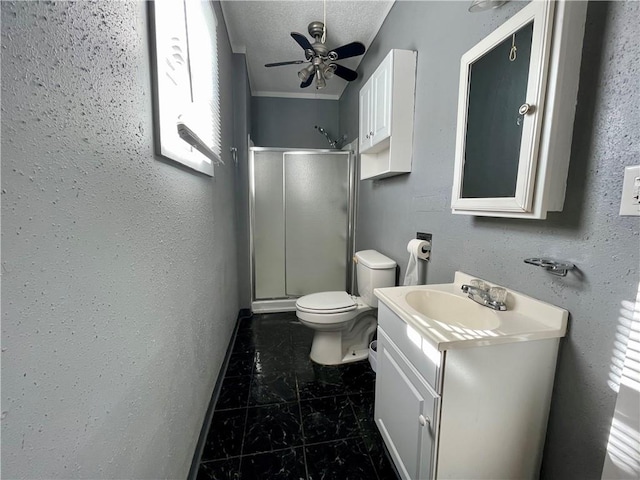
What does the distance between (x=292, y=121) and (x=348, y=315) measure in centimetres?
258

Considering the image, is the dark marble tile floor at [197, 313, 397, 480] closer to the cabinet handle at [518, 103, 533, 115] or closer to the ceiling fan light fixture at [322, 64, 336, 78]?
the cabinet handle at [518, 103, 533, 115]

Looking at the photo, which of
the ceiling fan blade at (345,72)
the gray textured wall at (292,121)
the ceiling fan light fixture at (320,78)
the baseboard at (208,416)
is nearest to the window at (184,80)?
the ceiling fan light fixture at (320,78)

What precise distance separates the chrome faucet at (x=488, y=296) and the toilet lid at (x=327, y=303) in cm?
95

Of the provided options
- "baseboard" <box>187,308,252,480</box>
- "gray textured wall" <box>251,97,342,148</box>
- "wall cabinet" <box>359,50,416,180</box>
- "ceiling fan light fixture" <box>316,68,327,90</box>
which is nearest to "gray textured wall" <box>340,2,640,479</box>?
"wall cabinet" <box>359,50,416,180</box>

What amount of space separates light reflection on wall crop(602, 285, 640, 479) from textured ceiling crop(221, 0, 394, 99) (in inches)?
87.3

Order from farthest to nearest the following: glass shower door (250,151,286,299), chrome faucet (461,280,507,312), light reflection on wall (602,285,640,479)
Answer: glass shower door (250,151,286,299), chrome faucet (461,280,507,312), light reflection on wall (602,285,640,479)

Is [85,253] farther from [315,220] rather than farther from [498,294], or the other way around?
[315,220]

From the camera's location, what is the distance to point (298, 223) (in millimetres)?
2922

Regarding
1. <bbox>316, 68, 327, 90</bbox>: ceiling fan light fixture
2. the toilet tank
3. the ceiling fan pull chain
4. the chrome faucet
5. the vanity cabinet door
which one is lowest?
the vanity cabinet door

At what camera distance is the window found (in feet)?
2.69

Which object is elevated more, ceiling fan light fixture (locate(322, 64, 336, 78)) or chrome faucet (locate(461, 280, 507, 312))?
ceiling fan light fixture (locate(322, 64, 336, 78))

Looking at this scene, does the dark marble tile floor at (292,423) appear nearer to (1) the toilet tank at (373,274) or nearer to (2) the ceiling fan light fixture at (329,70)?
(1) the toilet tank at (373,274)

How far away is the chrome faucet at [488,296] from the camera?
39.0 inches

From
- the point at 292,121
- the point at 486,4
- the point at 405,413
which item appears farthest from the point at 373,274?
the point at 292,121
